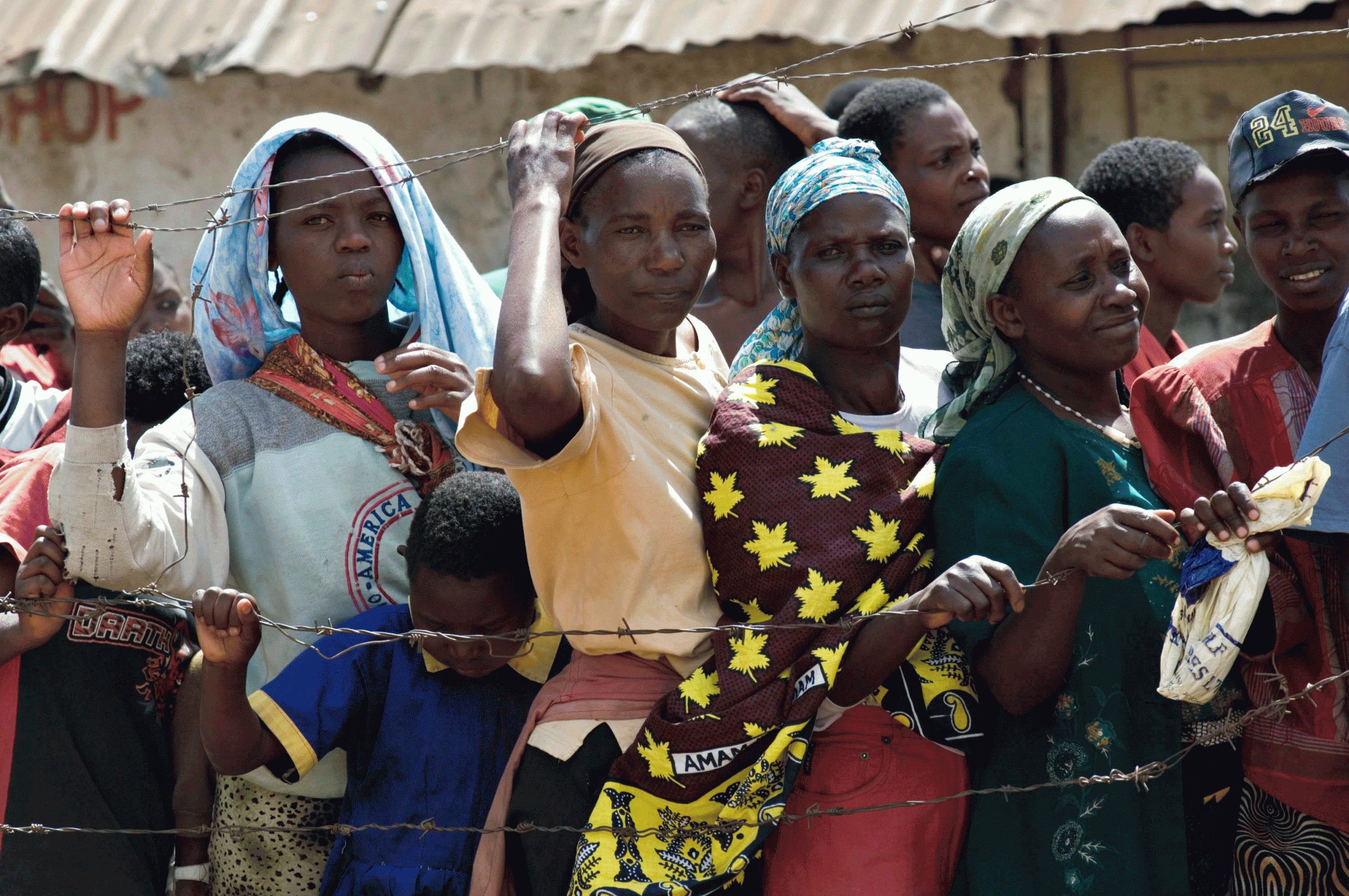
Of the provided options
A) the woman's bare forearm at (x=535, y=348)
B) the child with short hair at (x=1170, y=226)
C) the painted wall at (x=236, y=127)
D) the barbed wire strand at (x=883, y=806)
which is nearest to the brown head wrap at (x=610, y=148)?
the woman's bare forearm at (x=535, y=348)

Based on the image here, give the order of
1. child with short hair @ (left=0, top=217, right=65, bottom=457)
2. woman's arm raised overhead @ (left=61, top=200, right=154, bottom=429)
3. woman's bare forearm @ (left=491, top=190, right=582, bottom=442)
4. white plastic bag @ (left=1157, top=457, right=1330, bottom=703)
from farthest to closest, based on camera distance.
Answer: child with short hair @ (left=0, top=217, right=65, bottom=457), woman's arm raised overhead @ (left=61, top=200, right=154, bottom=429), woman's bare forearm @ (left=491, top=190, right=582, bottom=442), white plastic bag @ (left=1157, top=457, right=1330, bottom=703)

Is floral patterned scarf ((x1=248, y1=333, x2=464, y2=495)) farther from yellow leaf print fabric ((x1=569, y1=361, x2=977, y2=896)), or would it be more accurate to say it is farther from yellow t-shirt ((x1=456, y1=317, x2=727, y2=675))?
yellow leaf print fabric ((x1=569, y1=361, x2=977, y2=896))

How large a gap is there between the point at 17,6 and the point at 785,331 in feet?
15.6

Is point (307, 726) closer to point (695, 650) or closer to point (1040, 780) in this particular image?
point (695, 650)

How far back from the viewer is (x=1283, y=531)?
232 cm

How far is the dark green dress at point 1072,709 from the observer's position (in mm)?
2377

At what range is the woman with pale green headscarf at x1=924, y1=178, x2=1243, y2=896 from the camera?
2352 mm

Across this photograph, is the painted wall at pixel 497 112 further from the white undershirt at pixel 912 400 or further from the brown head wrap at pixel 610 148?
the brown head wrap at pixel 610 148

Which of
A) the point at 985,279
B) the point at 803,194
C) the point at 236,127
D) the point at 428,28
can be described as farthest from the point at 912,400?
the point at 236,127

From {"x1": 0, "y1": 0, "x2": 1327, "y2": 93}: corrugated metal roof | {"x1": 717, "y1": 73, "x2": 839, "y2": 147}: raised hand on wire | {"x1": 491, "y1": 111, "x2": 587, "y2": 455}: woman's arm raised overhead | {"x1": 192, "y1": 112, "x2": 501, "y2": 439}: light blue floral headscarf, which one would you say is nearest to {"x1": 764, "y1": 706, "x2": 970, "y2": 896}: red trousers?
{"x1": 491, "y1": 111, "x2": 587, "y2": 455}: woman's arm raised overhead

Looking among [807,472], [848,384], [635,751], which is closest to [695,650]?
[635,751]

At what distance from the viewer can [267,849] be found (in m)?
2.80

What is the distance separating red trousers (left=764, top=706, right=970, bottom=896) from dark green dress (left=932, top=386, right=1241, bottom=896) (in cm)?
6

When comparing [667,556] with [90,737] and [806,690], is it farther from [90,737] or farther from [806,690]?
[90,737]
